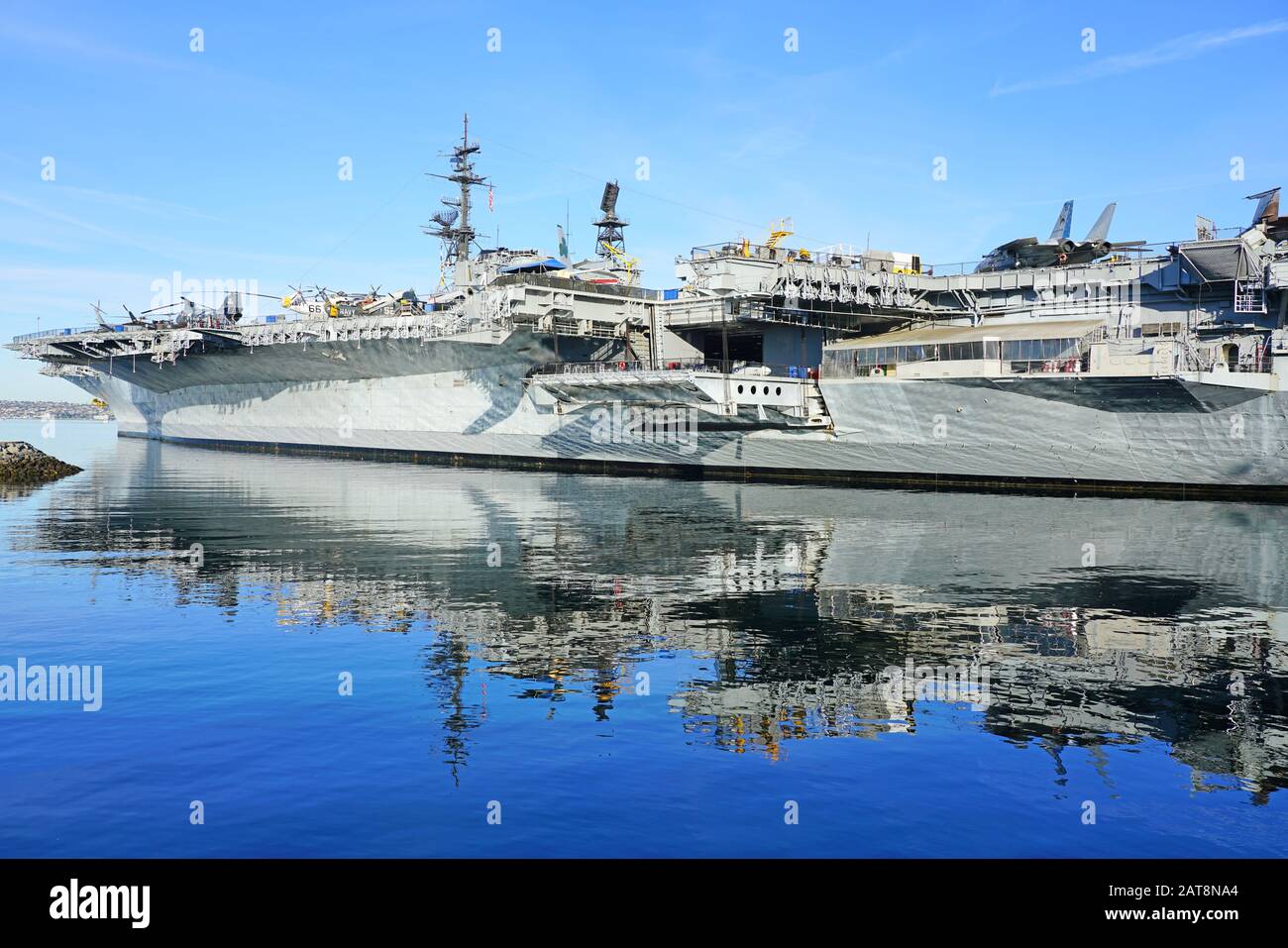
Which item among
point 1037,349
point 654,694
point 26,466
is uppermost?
point 1037,349

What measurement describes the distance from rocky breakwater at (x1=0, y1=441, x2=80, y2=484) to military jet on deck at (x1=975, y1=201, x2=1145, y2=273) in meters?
37.6

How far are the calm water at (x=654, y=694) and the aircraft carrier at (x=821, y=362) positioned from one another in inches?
314

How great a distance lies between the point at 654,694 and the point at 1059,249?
32.8m

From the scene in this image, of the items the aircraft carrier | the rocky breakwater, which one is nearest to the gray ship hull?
the aircraft carrier

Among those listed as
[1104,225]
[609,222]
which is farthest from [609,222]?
[1104,225]

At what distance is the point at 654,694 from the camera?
10.6 meters

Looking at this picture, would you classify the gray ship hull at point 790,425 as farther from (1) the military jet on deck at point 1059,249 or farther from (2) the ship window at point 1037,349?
(1) the military jet on deck at point 1059,249

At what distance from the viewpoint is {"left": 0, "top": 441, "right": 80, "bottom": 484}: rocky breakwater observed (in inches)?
1612

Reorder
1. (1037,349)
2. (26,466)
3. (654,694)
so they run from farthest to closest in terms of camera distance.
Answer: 1. (26,466)
2. (1037,349)
3. (654,694)

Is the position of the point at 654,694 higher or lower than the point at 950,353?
lower

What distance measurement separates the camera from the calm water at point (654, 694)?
7297 millimetres

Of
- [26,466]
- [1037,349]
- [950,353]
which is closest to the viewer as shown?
[1037,349]

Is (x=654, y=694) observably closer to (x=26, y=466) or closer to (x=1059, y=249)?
(x=1059, y=249)

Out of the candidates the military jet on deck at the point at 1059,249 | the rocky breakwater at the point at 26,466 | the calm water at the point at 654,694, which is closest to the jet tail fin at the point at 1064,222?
the military jet on deck at the point at 1059,249
